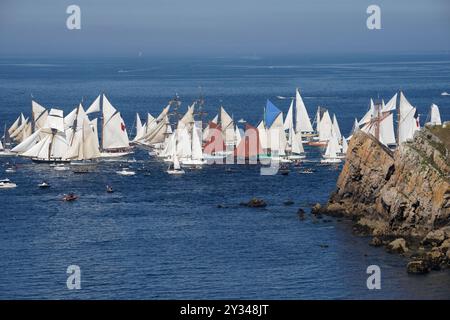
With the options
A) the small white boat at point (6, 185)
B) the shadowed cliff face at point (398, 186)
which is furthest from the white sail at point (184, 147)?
the shadowed cliff face at point (398, 186)

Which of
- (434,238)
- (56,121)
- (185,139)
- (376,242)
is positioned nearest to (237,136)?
(185,139)

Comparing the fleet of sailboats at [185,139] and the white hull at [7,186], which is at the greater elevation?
the fleet of sailboats at [185,139]

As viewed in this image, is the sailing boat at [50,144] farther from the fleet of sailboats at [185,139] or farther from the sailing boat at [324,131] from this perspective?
the sailing boat at [324,131]

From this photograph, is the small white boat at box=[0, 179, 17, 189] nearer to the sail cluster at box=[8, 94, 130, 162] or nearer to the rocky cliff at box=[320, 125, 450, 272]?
the sail cluster at box=[8, 94, 130, 162]

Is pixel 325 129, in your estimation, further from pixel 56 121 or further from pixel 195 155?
pixel 56 121
